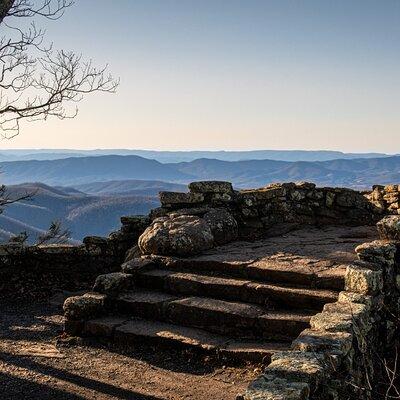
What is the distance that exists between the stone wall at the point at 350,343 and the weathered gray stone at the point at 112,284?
3807 mm

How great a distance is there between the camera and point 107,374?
696 centimetres

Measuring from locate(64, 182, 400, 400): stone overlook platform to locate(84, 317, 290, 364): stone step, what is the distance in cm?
2

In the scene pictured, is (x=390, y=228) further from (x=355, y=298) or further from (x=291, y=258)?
(x=355, y=298)

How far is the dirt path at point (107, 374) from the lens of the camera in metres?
6.38

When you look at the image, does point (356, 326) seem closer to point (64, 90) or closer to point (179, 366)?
point (179, 366)

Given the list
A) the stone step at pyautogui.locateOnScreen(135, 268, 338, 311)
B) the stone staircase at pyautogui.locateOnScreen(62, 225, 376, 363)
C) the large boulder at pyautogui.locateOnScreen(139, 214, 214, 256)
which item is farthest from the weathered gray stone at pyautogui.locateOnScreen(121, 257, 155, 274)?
the large boulder at pyautogui.locateOnScreen(139, 214, 214, 256)

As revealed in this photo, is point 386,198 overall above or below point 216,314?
above

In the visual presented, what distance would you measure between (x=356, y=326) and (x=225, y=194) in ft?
21.6

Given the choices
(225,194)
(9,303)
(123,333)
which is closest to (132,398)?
(123,333)

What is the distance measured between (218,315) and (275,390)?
3018 mm

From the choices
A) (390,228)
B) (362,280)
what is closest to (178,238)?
(362,280)

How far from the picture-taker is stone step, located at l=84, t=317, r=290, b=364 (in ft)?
23.1

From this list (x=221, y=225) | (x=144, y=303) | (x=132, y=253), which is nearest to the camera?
(x=144, y=303)

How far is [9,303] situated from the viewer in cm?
1101
